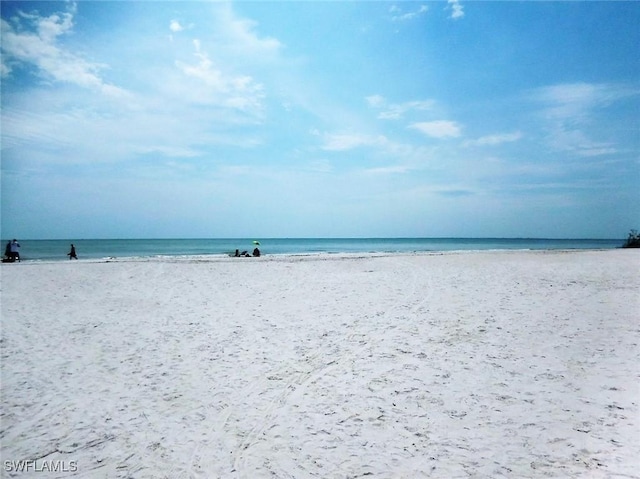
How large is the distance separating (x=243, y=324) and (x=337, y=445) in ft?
18.7

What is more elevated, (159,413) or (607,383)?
(607,383)

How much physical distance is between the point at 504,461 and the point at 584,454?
95cm

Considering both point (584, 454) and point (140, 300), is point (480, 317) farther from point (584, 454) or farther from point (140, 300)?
point (140, 300)

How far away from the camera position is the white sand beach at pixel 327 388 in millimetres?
4449

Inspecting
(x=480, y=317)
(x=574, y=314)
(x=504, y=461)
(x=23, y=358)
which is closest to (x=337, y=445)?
(x=504, y=461)

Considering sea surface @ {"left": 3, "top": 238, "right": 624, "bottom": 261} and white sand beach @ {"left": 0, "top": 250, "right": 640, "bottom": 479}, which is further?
sea surface @ {"left": 3, "top": 238, "right": 624, "bottom": 261}

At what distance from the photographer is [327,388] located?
6184 millimetres

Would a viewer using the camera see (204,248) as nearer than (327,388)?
No

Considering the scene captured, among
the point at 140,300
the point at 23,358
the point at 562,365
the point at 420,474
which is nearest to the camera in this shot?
the point at 420,474

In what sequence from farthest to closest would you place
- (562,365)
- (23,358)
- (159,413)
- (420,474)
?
1. (23,358)
2. (562,365)
3. (159,413)
4. (420,474)

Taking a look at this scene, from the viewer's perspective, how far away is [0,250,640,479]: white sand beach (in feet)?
14.6

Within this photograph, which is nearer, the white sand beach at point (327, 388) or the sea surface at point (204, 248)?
the white sand beach at point (327, 388)

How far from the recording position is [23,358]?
780 centimetres

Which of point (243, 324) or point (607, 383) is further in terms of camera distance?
point (243, 324)
